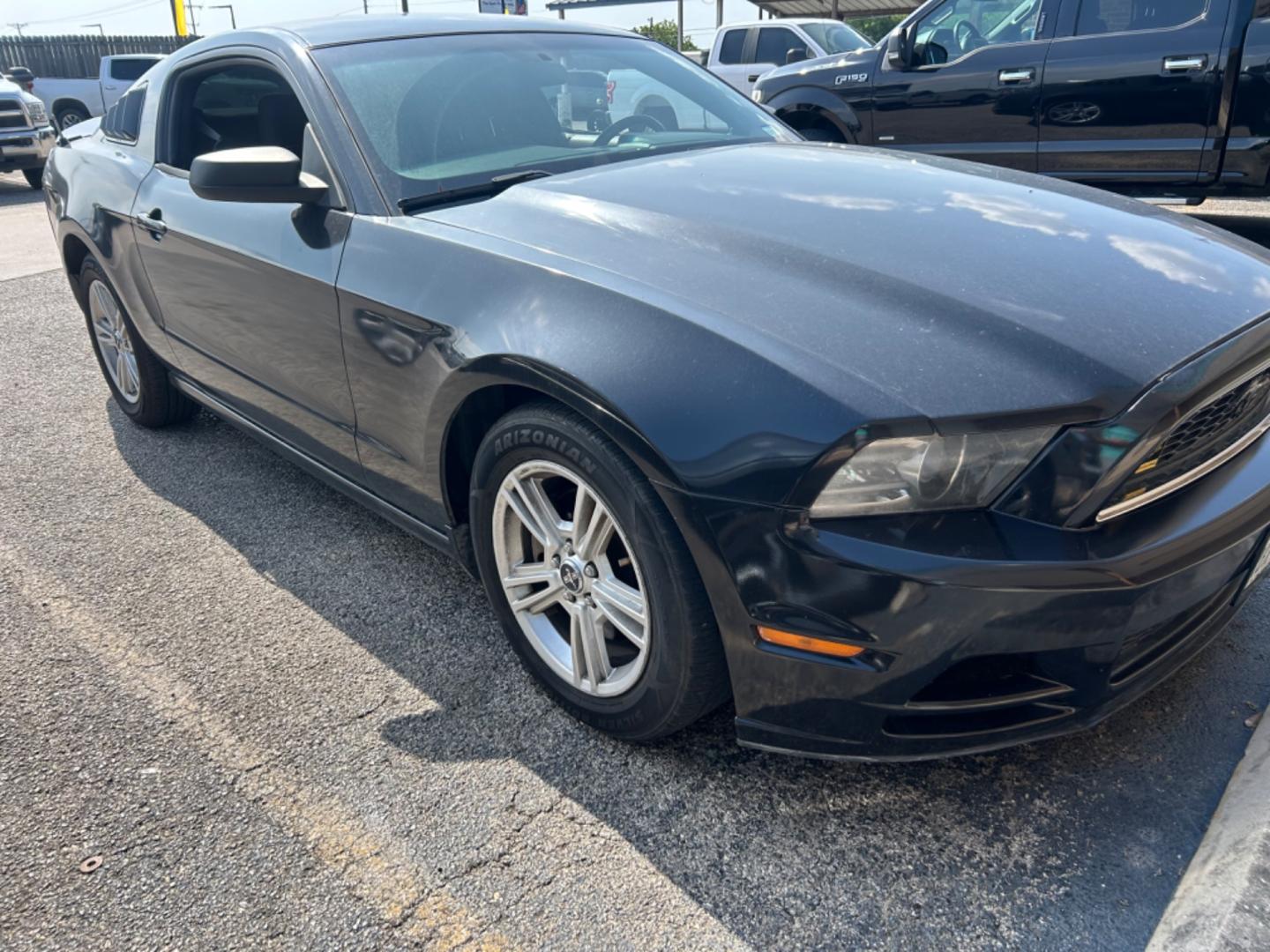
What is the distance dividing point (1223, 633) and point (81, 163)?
172 inches

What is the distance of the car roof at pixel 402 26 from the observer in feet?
9.77

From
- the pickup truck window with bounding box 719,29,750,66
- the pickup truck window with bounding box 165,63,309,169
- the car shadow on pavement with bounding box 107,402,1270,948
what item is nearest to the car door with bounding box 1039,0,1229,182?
the car shadow on pavement with bounding box 107,402,1270,948

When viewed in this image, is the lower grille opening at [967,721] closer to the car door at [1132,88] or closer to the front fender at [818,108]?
the car door at [1132,88]

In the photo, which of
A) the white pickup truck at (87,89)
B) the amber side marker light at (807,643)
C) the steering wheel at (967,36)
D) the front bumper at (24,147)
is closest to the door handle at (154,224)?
the amber side marker light at (807,643)

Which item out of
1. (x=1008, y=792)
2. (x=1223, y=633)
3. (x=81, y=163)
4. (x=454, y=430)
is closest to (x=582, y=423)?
(x=454, y=430)

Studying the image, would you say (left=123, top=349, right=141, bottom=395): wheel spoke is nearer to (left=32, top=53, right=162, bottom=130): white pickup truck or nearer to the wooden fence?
(left=32, top=53, right=162, bottom=130): white pickup truck

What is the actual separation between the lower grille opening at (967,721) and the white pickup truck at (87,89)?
19.2m

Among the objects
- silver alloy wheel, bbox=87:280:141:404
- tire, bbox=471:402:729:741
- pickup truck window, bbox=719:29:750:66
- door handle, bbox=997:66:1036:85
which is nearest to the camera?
tire, bbox=471:402:729:741

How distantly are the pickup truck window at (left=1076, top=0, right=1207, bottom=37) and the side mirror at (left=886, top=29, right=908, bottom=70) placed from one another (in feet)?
3.80

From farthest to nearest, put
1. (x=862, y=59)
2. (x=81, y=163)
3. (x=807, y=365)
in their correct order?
(x=862, y=59), (x=81, y=163), (x=807, y=365)

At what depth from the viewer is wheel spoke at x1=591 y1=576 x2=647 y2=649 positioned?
2.04m

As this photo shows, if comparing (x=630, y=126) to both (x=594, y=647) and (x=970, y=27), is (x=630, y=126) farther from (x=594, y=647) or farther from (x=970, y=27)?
(x=970, y=27)

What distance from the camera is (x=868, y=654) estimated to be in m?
1.74

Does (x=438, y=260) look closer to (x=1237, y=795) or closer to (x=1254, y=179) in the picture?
(x=1237, y=795)
